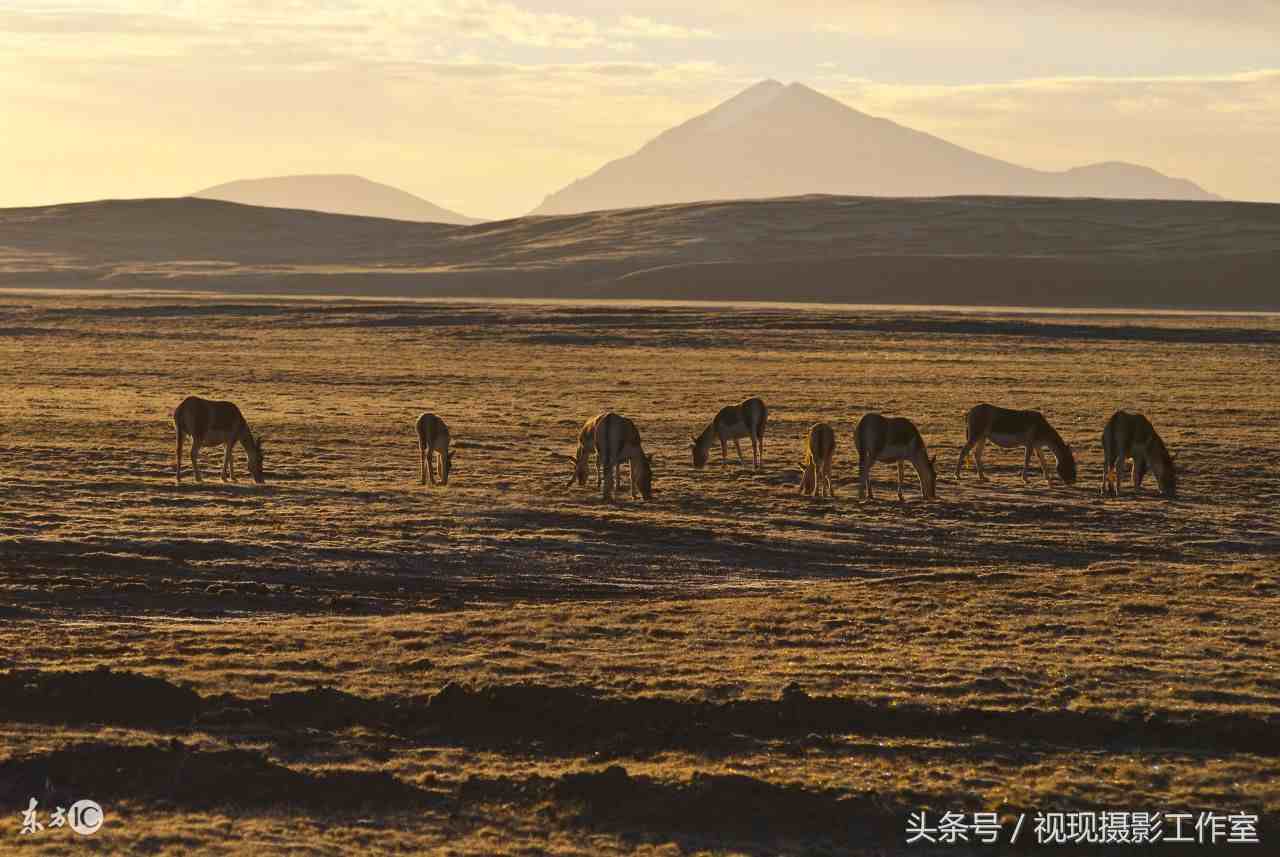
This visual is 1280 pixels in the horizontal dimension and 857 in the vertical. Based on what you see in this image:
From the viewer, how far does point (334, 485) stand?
→ 2528 centimetres

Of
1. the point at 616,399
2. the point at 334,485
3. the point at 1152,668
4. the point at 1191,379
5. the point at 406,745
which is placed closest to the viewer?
the point at 406,745

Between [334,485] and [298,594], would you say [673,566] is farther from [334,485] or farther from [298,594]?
[334,485]

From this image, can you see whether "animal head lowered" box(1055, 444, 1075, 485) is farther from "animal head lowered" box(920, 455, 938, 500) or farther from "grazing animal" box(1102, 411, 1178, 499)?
"animal head lowered" box(920, 455, 938, 500)

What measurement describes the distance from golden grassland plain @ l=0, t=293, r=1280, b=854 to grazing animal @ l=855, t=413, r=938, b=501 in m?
0.48

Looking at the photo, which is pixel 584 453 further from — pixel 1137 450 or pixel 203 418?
pixel 1137 450

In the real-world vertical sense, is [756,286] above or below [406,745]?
above

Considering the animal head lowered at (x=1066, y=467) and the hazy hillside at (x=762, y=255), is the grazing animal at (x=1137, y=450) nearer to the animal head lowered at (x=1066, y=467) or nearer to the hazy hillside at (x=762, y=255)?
the animal head lowered at (x=1066, y=467)

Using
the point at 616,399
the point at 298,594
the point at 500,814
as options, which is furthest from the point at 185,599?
the point at 616,399

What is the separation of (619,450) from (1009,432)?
22.0 feet

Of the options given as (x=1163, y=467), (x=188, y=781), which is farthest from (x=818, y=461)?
(x=188, y=781)

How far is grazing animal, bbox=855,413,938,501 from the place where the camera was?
24.1 m

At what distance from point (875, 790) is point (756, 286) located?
383ft
